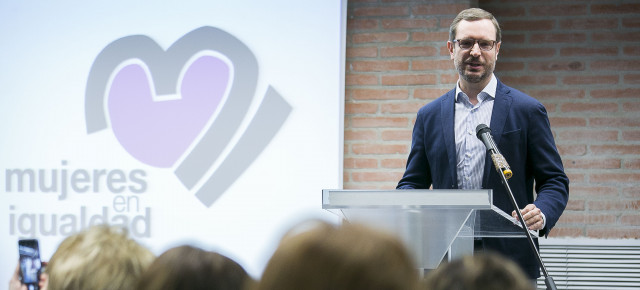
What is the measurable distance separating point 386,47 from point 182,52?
38.5 inches

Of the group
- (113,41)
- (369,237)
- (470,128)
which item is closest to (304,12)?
(113,41)

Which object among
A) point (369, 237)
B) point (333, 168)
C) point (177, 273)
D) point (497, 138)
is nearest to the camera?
point (369, 237)

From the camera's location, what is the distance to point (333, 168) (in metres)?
3.75

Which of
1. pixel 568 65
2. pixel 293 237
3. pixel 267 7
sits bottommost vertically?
pixel 293 237

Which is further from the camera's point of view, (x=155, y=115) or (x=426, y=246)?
(x=155, y=115)

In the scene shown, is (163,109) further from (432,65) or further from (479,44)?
(479,44)

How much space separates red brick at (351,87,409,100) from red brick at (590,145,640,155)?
96 centimetres

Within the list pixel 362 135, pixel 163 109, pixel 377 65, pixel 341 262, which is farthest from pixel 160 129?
pixel 341 262

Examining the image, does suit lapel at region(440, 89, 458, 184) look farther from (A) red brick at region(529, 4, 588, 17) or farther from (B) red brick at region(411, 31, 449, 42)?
(A) red brick at region(529, 4, 588, 17)

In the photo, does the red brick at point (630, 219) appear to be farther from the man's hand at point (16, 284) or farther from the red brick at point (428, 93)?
the man's hand at point (16, 284)

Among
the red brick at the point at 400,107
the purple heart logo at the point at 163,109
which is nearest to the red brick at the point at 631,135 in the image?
the red brick at the point at 400,107

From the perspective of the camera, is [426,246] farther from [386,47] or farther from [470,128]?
[386,47]

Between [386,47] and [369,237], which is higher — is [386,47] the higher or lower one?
the higher one

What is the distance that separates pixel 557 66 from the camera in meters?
3.97
